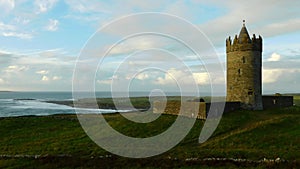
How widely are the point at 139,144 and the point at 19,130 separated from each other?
63.7 feet

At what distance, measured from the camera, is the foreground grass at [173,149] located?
938 inches

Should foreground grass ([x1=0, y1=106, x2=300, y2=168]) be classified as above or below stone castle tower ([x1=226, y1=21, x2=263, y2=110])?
below

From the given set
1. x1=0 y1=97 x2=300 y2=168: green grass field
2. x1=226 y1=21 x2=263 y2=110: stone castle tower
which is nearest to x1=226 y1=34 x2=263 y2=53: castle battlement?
x1=226 y1=21 x2=263 y2=110: stone castle tower

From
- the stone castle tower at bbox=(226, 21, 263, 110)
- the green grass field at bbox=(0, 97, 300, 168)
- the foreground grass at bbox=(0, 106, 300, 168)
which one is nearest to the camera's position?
the green grass field at bbox=(0, 97, 300, 168)

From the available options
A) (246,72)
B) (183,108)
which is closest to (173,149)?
(183,108)

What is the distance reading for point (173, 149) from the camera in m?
27.8

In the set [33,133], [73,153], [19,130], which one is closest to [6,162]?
[73,153]

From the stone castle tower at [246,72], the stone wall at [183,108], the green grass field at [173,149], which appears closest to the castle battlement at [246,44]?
the stone castle tower at [246,72]

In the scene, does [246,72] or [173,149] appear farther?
[246,72]

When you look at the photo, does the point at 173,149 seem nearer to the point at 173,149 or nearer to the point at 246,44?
the point at 173,149

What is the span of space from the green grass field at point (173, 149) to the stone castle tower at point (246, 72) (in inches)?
111

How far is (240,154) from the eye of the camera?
2453cm

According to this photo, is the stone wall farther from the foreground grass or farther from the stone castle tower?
the stone castle tower

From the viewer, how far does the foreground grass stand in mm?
23812
